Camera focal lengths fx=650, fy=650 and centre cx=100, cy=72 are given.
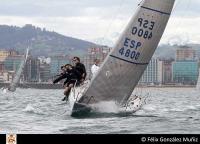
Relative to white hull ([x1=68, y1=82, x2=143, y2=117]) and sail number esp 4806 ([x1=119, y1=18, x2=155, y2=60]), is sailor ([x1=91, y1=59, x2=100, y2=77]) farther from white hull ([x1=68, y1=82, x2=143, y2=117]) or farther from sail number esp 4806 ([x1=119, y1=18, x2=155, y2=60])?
sail number esp 4806 ([x1=119, y1=18, x2=155, y2=60])

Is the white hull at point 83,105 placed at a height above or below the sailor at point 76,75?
below

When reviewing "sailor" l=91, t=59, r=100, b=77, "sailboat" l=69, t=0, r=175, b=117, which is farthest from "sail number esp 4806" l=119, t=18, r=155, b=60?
"sailor" l=91, t=59, r=100, b=77

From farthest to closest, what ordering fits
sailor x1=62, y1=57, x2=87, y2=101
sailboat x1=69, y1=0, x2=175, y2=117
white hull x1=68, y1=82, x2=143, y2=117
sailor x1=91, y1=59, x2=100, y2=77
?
1. sailor x1=91, y1=59, x2=100, y2=77
2. sailor x1=62, y1=57, x2=87, y2=101
3. sailboat x1=69, y1=0, x2=175, y2=117
4. white hull x1=68, y1=82, x2=143, y2=117

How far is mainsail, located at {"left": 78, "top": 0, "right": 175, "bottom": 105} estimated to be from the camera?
18.6 meters

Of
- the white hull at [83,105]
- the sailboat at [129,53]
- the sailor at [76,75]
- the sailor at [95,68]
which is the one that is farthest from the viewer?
the sailor at [95,68]

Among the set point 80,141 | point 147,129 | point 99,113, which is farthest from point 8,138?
point 99,113

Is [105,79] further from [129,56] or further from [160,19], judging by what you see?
[160,19]

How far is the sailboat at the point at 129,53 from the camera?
18578 millimetres

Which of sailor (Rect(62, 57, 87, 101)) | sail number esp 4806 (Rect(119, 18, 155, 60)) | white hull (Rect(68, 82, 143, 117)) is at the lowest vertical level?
white hull (Rect(68, 82, 143, 117))

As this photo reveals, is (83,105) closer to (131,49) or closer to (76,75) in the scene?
(76,75)

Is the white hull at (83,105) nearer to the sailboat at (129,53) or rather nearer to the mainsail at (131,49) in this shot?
the sailboat at (129,53)

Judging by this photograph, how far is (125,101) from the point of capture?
64.1 feet

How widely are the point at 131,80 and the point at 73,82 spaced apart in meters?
1.81

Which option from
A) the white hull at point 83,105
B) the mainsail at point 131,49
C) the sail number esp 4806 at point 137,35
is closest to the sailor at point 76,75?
the white hull at point 83,105
